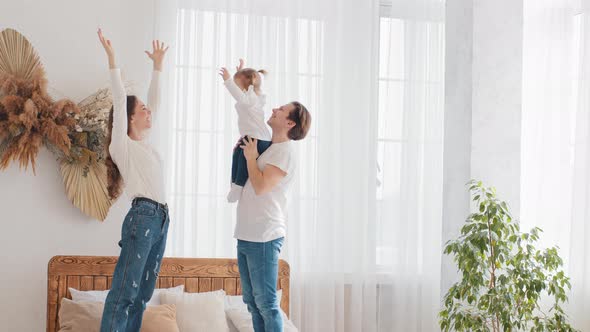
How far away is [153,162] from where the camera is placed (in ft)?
9.55

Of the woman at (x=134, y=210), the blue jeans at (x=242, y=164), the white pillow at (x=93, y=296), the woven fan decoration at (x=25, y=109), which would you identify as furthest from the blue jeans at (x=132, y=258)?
the woven fan decoration at (x=25, y=109)

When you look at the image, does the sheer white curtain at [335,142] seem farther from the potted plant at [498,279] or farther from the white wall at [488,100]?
the potted plant at [498,279]

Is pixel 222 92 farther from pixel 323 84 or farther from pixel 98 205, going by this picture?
pixel 98 205

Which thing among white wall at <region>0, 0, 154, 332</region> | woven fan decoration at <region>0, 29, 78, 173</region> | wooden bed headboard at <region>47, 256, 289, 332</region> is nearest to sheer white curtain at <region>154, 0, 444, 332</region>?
wooden bed headboard at <region>47, 256, 289, 332</region>

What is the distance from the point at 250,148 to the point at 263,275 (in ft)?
1.77

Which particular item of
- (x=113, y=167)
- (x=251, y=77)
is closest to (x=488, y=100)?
(x=251, y=77)

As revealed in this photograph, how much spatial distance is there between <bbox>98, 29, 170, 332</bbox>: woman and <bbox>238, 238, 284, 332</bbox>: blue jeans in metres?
0.37

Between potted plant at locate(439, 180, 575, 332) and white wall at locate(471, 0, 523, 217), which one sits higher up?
white wall at locate(471, 0, 523, 217)

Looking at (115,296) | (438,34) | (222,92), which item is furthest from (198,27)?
(115,296)

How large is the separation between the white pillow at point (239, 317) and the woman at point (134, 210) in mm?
726

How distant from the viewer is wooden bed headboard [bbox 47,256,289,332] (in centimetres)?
372

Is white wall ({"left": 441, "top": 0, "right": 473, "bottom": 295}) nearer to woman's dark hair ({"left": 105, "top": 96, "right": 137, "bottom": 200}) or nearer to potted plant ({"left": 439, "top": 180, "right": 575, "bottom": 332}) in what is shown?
potted plant ({"left": 439, "top": 180, "right": 575, "bottom": 332})

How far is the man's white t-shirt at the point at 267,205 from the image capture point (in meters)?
2.93

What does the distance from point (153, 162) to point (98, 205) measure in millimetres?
1109
